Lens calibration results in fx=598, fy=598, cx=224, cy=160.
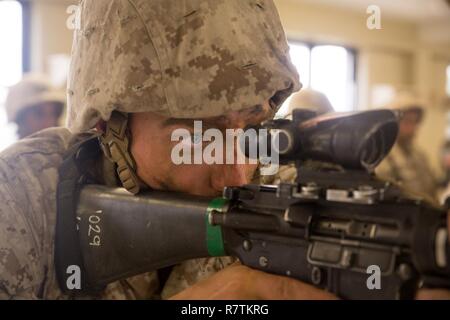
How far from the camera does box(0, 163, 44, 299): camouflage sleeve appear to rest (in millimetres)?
1073

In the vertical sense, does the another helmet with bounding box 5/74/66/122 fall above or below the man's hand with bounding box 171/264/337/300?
above

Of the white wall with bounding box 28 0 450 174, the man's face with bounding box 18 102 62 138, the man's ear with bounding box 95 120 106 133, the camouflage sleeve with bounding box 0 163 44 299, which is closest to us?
the camouflage sleeve with bounding box 0 163 44 299

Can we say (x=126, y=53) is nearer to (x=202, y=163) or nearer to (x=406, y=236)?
(x=202, y=163)

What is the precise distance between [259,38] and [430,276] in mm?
573

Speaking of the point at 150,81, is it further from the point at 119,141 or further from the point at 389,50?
the point at 389,50

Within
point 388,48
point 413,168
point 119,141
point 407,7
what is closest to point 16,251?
point 119,141

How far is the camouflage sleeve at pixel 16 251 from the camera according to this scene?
3.52ft

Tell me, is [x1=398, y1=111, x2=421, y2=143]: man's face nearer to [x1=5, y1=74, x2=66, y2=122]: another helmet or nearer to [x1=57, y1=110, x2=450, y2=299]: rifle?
[x1=5, y1=74, x2=66, y2=122]: another helmet

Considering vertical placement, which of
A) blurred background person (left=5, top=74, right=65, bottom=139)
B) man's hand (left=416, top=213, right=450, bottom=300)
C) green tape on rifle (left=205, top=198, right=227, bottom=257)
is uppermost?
blurred background person (left=5, top=74, right=65, bottom=139)

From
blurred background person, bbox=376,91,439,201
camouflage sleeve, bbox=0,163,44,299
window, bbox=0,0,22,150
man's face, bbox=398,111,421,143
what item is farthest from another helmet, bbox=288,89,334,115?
window, bbox=0,0,22,150

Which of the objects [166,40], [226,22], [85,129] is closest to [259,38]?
[226,22]

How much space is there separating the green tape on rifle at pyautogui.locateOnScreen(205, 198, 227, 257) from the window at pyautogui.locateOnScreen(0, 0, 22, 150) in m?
3.78

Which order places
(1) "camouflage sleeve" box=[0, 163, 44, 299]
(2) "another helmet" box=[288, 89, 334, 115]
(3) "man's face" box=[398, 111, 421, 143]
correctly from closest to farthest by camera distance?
(1) "camouflage sleeve" box=[0, 163, 44, 299], (2) "another helmet" box=[288, 89, 334, 115], (3) "man's face" box=[398, 111, 421, 143]

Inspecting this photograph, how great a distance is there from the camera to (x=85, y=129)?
1.19m
